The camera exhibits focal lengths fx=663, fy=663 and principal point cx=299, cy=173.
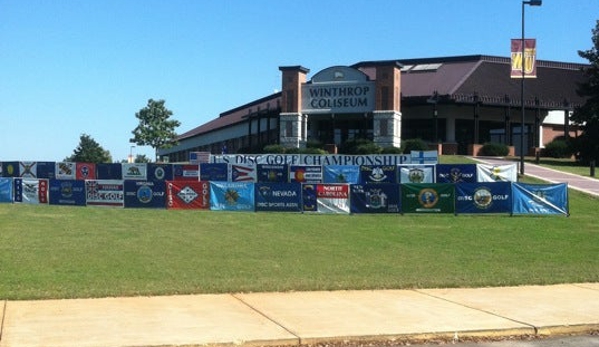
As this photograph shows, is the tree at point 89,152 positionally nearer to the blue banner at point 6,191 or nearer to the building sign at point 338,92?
the building sign at point 338,92

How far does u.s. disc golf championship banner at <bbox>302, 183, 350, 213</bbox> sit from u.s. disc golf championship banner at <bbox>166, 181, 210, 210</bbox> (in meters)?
4.41

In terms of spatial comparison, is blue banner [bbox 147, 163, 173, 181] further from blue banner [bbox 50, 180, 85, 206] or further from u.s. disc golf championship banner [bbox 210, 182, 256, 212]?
u.s. disc golf championship banner [bbox 210, 182, 256, 212]

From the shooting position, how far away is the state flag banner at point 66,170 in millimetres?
43469

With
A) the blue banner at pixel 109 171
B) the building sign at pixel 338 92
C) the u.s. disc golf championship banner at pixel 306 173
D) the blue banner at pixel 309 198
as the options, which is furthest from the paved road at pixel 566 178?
the blue banner at pixel 109 171

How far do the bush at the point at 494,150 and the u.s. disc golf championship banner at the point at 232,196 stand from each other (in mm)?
32192

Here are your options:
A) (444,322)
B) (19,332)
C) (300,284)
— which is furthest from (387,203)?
(19,332)

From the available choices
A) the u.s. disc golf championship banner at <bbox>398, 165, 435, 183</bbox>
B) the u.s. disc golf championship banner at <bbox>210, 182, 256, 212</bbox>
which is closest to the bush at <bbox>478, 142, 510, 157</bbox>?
the u.s. disc golf championship banner at <bbox>398, 165, 435, 183</bbox>

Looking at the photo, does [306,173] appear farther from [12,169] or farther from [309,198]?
[12,169]

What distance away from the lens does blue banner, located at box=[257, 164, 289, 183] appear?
36.3 meters

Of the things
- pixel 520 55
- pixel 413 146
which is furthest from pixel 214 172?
pixel 520 55

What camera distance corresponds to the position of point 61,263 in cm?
1278

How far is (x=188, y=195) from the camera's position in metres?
28.6

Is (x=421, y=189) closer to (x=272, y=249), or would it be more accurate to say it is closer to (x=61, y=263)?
(x=272, y=249)

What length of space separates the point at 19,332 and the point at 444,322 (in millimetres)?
5204
